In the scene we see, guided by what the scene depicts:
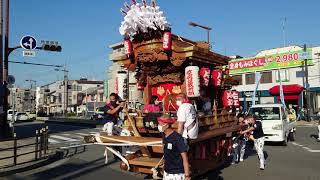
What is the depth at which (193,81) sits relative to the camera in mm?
8961

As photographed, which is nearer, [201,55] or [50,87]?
[201,55]

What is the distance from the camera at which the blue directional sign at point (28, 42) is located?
2117 centimetres

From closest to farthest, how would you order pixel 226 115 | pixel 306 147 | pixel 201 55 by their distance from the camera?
pixel 201 55 → pixel 226 115 → pixel 306 147

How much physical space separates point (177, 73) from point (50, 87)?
122 metres

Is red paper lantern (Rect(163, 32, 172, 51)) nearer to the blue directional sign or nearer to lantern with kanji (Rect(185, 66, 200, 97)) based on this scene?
lantern with kanji (Rect(185, 66, 200, 97))

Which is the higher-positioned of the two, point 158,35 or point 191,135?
point 158,35

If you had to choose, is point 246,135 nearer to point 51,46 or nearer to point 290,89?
point 51,46

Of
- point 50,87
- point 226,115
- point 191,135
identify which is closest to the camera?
point 191,135

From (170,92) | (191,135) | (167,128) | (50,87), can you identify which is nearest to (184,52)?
(170,92)

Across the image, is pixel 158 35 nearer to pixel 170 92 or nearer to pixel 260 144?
pixel 170 92

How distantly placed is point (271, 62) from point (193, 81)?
3622cm

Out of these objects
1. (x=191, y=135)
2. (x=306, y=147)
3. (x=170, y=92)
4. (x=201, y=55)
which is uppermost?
(x=201, y=55)

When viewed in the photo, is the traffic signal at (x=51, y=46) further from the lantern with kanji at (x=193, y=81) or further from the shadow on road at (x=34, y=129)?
the lantern with kanji at (x=193, y=81)

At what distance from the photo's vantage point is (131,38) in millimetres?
9875
